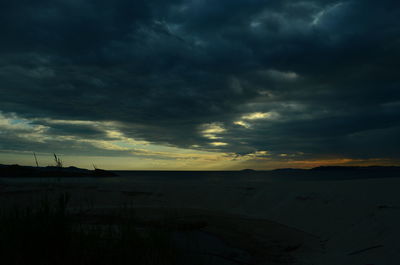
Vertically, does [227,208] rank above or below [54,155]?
below

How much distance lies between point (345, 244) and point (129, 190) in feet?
36.0

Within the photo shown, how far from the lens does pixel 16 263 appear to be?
3154mm

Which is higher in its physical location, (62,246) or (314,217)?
(62,246)

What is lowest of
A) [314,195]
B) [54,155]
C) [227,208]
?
[227,208]

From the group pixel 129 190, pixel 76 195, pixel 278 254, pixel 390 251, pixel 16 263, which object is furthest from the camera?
pixel 129 190

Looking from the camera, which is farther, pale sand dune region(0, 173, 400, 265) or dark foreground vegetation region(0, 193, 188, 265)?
pale sand dune region(0, 173, 400, 265)

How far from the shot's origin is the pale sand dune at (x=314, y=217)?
4.80m

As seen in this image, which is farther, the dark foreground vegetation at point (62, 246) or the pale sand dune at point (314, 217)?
the pale sand dune at point (314, 217)

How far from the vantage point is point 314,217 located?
24.3 ft

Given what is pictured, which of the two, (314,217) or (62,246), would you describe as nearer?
(62,246)

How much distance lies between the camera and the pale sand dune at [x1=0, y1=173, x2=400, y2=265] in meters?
4.80

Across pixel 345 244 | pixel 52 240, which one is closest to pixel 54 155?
pixel 52 240

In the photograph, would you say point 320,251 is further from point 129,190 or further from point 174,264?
point 129,190

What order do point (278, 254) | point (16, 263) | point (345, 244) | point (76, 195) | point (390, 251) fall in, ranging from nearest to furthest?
1. point (16, 263)
2. point (390, 251)
3. point (278, 254)
4. point (345, 244)
5. point (76, 195)
